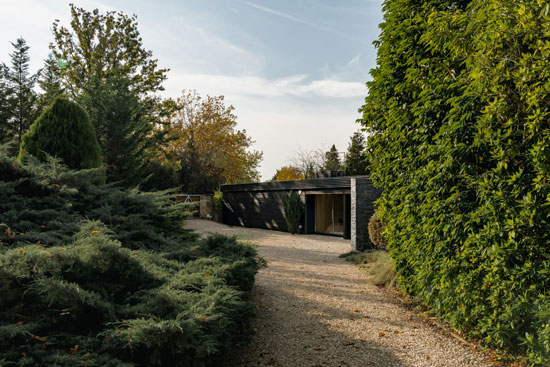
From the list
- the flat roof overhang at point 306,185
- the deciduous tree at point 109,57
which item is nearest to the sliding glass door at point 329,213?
the flat roof overhang at point 306,185

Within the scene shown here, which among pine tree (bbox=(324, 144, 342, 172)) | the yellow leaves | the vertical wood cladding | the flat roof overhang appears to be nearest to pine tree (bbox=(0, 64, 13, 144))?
the vertical wood cladding

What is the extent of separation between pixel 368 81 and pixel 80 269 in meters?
4.77

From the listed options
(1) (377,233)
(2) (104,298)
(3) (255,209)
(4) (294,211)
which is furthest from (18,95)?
(2) (104,298)

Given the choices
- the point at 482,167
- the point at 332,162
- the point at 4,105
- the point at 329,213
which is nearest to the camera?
the point at 482,167

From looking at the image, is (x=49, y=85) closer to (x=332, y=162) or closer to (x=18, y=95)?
(x=18, y=95)

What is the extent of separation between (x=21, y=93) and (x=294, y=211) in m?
18.5

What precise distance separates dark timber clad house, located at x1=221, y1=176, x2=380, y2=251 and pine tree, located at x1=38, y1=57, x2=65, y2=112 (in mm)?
11100

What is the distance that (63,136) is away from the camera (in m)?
7.24

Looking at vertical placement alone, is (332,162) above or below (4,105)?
below

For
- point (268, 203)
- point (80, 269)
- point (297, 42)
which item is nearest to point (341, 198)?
point (268, 203)

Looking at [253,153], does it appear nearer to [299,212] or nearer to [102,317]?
[299,212]

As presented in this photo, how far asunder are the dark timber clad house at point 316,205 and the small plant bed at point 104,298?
6.44m

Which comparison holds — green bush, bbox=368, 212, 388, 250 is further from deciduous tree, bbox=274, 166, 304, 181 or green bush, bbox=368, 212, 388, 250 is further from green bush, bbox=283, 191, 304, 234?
deciduous tree, bbox=274, 166, 304, 181

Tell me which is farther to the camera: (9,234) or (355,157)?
(355,157)
